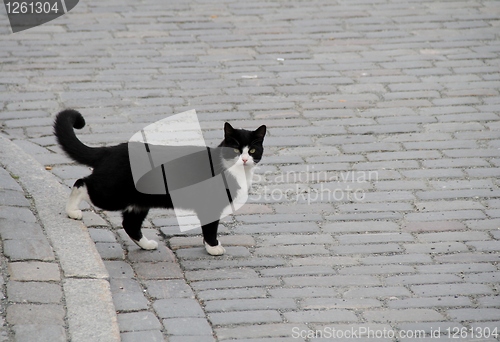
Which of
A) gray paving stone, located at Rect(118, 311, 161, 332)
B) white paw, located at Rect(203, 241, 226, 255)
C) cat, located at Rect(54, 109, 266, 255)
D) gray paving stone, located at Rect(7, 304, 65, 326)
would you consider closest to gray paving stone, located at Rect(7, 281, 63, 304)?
gray paving stone, located at Rect(7, 304, 65, 326)

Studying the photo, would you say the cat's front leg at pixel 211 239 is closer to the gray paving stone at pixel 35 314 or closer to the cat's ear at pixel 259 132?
the cat's ear at pixel 259 132

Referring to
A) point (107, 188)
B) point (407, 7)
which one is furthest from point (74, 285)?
point (407, 7)

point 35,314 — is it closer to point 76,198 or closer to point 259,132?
point 76,198

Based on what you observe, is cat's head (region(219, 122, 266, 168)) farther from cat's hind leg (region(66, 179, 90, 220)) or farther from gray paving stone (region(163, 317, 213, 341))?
gray paving stone (region(163, 317, 213, 341))

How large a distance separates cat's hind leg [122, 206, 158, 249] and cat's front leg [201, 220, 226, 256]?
0.31 m

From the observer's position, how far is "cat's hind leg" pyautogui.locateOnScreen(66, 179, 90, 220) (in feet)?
13.2

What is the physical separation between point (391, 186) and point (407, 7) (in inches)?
148

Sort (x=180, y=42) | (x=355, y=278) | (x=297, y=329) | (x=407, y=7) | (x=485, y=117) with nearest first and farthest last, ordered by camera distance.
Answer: (x=297, y=329) < (x=355, y=278) < (x=485, y=117) < (x=180, y=42) < (x=407, y=7)

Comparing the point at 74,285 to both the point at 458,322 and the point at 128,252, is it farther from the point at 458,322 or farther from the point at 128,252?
the point at 458,322

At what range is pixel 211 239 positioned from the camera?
13.3 ft

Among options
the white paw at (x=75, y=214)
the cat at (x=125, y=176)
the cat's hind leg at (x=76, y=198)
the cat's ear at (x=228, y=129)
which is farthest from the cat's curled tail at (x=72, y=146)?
the cat's ear at (x=228, y=129)

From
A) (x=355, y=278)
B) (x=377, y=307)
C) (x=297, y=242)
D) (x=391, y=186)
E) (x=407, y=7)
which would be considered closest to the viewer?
(x=377, y=307)

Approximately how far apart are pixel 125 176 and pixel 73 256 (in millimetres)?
509

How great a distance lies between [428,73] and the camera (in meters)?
6.55
